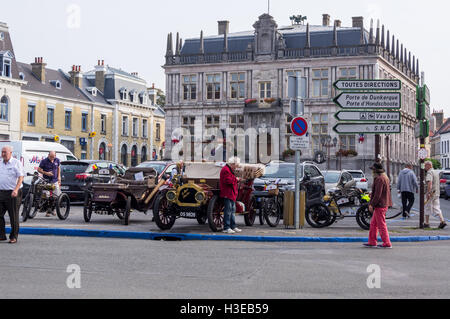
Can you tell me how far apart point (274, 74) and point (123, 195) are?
4684cm

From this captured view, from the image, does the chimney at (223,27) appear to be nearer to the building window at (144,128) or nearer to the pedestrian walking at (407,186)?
the building window at (144,128)

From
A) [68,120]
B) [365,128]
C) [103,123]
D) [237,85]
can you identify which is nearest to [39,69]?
[68,120]

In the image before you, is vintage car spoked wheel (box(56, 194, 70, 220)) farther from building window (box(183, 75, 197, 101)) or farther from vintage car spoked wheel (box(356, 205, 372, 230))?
building window (box(183, 75, 197, 101))

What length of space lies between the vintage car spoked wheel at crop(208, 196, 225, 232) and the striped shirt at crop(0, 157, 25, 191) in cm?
414

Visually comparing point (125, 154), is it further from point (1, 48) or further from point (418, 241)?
point (418, 241)

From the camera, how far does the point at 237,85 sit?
209ft

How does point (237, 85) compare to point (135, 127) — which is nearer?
point (237, 85)

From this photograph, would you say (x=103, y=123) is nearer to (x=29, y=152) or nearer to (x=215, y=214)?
(x=29, y=152)

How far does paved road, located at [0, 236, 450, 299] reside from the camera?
7.54 metres

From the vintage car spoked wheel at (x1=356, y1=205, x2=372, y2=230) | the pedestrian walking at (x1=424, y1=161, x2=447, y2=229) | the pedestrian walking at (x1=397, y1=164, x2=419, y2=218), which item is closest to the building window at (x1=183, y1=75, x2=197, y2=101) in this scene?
the pedestrian walking at (x1=397, y1=164, x2=419, y2=218)

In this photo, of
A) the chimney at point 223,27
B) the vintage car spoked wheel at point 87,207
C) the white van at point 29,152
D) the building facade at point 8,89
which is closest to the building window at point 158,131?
the chimney at point 223,27

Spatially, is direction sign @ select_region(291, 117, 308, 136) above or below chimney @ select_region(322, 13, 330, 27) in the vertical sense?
below

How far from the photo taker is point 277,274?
9.06 m
